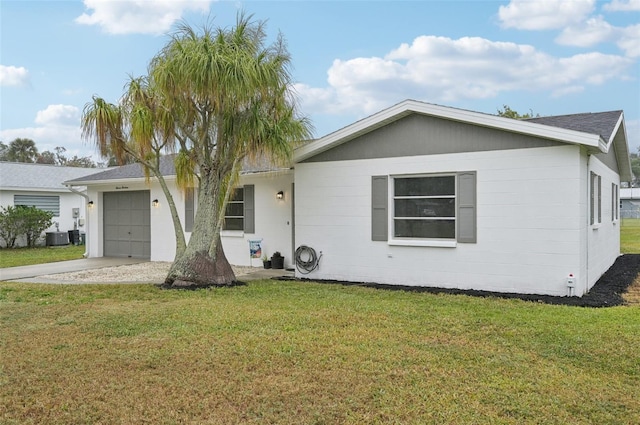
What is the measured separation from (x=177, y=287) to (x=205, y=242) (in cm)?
98

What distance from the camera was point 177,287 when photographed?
8.55 meters

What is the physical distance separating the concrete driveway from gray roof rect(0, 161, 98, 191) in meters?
7.10

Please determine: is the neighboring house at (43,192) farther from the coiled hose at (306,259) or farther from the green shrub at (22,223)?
the coiled hose at (306,259)

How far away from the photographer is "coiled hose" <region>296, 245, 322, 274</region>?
9.69m

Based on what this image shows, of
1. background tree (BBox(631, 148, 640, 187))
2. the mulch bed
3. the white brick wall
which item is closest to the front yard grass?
the mulch bed

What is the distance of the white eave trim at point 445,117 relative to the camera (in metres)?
7.13

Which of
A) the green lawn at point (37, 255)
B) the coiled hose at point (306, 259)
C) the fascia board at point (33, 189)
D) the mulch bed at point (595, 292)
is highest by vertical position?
the fascia board at point (33, 189)

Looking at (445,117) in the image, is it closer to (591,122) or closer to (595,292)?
(591,122)

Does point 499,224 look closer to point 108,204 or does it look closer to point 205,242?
point 205,242

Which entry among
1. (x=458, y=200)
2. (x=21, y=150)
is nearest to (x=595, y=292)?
(x=458, y=200)

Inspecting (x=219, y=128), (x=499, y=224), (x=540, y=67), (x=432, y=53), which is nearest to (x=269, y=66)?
(x=219, y=128)

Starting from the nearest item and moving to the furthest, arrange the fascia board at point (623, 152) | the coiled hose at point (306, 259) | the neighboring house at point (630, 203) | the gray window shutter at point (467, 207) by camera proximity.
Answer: the gray window shutter at point (467, 207) → the coiled hose at point (306, 259) → the fascia board at point (623, 152) → the neighboring house at point (630, 203)

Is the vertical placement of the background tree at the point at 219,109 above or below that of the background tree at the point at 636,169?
below

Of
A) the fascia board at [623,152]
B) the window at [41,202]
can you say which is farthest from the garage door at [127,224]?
the fascia board at [623,152]
